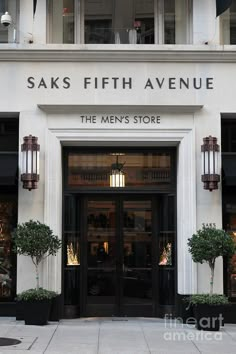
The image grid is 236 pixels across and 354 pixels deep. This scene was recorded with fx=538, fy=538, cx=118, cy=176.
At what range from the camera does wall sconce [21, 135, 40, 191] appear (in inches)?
447

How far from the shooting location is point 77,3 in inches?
496

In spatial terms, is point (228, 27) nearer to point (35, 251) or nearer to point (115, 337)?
point (35, 251)

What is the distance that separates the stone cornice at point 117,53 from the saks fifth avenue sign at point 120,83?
15.8 inches

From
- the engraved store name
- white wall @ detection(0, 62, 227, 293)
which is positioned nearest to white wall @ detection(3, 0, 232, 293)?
white wall @ detection(0, 62, 227, 293)

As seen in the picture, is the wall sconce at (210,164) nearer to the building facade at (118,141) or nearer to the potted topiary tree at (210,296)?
the building facade at (118,141)

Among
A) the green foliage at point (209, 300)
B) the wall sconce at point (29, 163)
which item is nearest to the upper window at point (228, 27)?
the wall sconce at point (29, 163)

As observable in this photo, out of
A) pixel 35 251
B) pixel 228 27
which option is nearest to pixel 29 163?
pixel 35 251

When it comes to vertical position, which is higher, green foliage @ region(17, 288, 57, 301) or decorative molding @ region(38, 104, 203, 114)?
decorative molding @ region(38, 104, 203, 114)

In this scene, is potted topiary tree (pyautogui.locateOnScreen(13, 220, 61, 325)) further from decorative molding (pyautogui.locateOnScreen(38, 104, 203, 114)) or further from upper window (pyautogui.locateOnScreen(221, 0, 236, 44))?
upper window (pyautogui.locateOnScreen(221, 0, 236, 44))

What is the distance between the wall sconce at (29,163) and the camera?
11.4 meters

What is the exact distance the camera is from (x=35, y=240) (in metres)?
10.6

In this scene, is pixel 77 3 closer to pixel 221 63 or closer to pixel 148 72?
pixel 148 72

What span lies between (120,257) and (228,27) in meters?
5.89

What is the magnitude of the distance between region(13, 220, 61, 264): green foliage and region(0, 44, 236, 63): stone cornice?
144 inches
